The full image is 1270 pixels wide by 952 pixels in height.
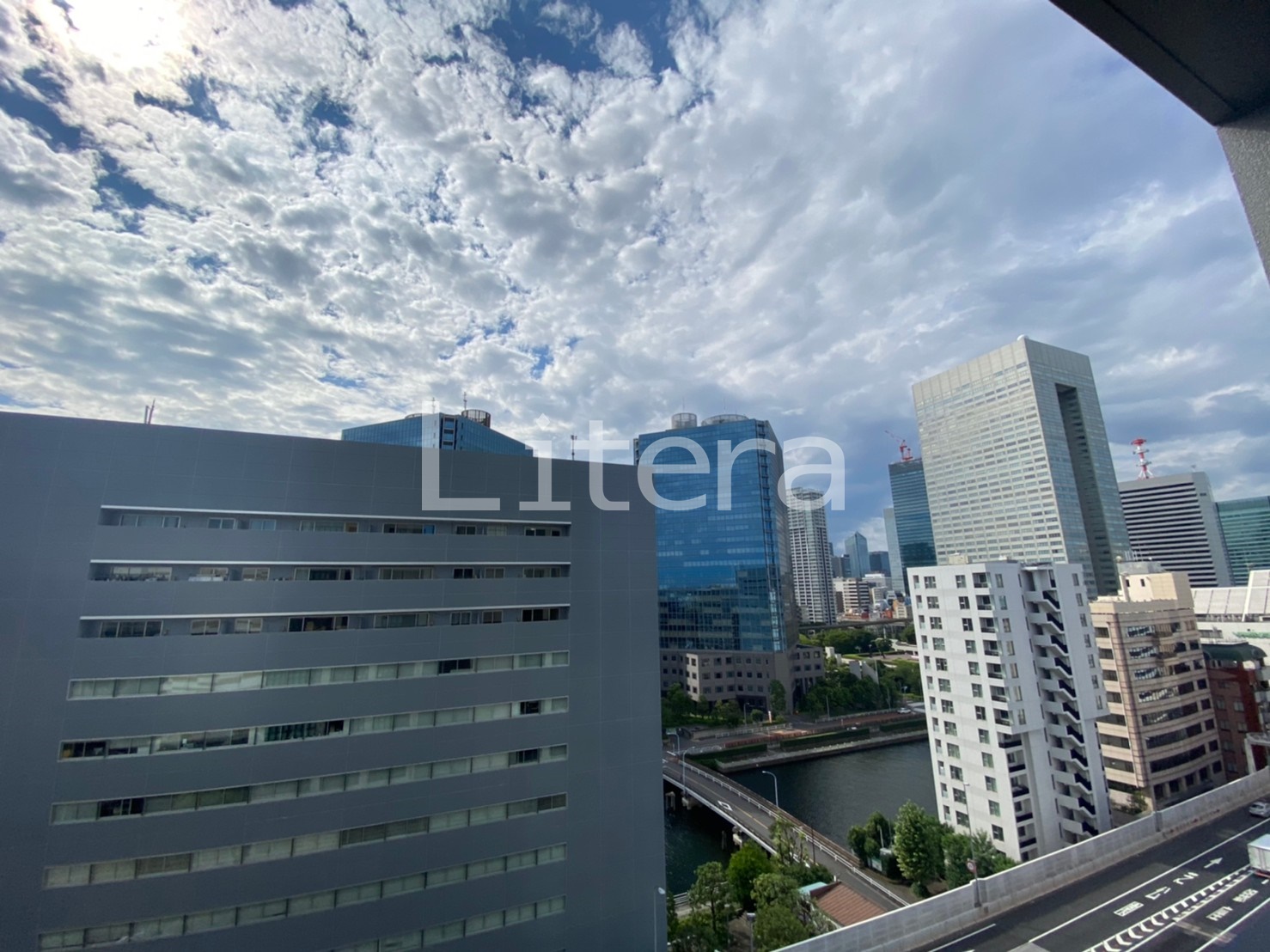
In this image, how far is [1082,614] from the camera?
86.2 ft

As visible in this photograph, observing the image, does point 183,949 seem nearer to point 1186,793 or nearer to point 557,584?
Result: point 557,584

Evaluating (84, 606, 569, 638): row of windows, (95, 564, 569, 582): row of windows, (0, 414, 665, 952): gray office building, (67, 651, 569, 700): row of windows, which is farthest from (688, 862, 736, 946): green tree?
(95, 564, 569, 582): row of windows

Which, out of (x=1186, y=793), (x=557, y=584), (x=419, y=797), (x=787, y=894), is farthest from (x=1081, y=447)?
(x=419, y=797)

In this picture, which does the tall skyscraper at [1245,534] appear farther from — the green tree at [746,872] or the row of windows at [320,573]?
the row of windows at [320,573]

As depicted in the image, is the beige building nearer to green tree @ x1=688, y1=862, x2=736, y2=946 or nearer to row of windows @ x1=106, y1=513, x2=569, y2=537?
green tree @ x1=688, y1=862, x2=736, y2=946

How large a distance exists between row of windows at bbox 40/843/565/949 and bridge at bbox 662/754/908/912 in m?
9.96

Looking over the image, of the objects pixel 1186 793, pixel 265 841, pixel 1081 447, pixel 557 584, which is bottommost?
pixel 1186 793

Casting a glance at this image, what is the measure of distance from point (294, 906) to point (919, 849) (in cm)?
2205

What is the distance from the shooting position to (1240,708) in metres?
30.5

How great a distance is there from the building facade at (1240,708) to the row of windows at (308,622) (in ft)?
125

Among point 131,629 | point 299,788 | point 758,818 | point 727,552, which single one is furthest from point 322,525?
point 727,552

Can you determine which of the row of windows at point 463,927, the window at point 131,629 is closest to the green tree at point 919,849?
the row of windows at point 463,927

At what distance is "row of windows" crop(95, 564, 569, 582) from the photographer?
47.6ft

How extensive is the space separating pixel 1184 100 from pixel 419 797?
1870cm
